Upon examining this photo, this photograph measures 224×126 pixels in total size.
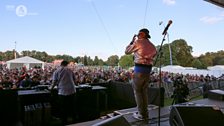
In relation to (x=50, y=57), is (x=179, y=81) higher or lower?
lower

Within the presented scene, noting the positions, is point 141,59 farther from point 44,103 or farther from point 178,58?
point 178,58

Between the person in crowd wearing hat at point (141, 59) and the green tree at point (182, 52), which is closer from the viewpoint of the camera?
the person in crowd wearing hat at point (141, 59)

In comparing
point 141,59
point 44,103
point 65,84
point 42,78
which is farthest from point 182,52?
point 141,59

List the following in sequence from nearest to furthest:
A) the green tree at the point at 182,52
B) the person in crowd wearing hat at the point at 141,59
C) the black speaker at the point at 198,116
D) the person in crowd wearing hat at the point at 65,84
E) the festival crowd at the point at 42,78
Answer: the black speaker at the point at 198,116, the person in crowd wearing hat at the point at 141,59, the person in crowd wearing hat at the point at 65,84, the festival crowd at the point at 42,78, the green tree at the point at 182,52

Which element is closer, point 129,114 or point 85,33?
→ point 129,114

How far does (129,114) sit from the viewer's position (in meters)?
3.62

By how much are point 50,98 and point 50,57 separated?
25205mm

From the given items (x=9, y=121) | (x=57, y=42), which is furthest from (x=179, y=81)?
(x=57, y=42)

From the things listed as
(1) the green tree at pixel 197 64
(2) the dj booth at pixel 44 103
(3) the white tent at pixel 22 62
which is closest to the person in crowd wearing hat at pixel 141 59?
(2) the dj booth at pixel 44 103

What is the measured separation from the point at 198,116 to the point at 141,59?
1.07m

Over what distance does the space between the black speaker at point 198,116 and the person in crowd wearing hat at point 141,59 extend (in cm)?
74

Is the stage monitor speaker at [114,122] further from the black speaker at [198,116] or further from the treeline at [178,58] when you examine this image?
the treeline at [178,58]

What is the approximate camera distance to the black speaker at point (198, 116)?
238 centimetres

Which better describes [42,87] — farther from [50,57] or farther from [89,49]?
[50,57]
